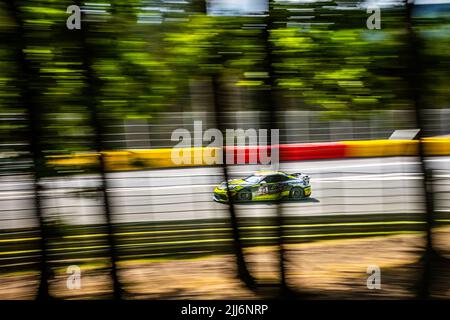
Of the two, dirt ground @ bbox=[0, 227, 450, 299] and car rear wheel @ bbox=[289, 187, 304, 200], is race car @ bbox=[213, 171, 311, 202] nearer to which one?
car rear wheel @ bbox=[289, 187, 304, 200]

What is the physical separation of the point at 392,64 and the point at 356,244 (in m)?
2.18

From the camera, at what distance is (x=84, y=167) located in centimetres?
392

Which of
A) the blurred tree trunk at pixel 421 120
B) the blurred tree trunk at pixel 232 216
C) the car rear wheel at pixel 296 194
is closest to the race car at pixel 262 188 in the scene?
the car rear wheel at pixel 296 194

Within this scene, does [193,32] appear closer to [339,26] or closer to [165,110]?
[165,110]

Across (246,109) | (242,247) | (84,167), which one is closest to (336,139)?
(246,109)

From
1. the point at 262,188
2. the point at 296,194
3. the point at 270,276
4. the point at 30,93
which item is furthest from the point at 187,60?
the point at 270,276

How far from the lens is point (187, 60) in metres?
3.91

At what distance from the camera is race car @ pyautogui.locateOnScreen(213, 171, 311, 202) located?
4402 millimetres

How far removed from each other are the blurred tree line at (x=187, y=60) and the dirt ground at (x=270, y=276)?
4.88 feet

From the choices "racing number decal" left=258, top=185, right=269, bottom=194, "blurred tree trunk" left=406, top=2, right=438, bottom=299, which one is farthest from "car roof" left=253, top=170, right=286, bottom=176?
"blurred tree trunk" left=406, top=2, right=438, bottom=299

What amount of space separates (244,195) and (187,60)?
5.38 feet
